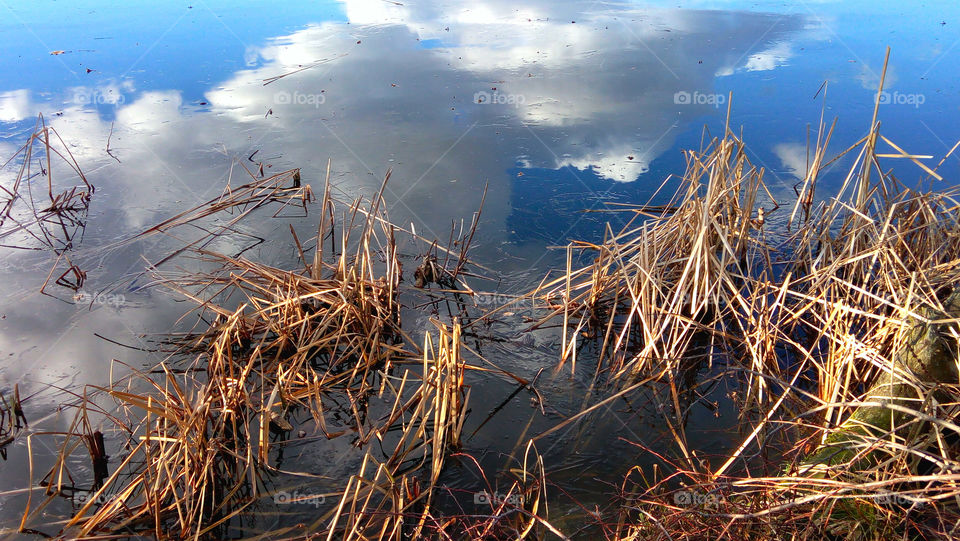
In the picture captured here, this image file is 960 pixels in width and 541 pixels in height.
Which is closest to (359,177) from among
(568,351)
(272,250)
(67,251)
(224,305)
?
(272,250)

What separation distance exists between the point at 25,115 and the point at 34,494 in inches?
188

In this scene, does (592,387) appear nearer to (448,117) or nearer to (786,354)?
(786,354)

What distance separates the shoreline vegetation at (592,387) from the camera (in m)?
2.33

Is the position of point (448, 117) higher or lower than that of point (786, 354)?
higher

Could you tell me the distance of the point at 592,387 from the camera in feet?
10.4

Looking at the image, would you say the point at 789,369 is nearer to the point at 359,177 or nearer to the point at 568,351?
the point at 568,351

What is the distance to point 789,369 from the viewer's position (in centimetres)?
319

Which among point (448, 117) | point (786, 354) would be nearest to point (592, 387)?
point (786, 354)

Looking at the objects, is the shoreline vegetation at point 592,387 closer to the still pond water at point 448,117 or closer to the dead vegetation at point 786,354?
the dead vegetation at point 786,354

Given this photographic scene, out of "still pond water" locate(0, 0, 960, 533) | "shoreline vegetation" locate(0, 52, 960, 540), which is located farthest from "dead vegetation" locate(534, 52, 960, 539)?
"still pond water" locate(0, 0, 960, 533)

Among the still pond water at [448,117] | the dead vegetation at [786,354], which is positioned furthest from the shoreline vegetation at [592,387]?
the still pond water at [448,117]

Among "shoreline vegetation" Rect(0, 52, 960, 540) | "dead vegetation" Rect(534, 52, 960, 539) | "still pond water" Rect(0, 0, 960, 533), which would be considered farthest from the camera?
"still pond water" Rect(0, 0, 960, 533)

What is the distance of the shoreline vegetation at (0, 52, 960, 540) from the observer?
7.63 feet

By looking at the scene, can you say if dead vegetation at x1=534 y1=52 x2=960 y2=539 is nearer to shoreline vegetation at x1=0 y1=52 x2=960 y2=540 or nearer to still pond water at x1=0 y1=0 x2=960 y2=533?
shoreline vegetation at x1=0 y1=52 x2=960 y2=540
